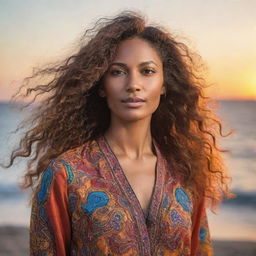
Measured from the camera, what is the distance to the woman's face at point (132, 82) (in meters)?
2.33

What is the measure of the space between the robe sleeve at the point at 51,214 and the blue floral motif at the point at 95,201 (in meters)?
0.08

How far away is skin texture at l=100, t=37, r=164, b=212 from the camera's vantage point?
2342 mm

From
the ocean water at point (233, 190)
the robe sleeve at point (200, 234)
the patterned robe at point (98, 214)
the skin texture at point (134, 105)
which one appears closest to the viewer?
the patterned robe at point (98, 214)

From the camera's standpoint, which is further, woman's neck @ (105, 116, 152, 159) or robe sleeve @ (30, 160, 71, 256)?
woman's neck @ (105, 116, 152, 159)

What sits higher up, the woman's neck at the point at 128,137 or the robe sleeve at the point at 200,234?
the woman's neck at the point at 128,137

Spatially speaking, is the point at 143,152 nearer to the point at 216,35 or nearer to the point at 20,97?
the point at 20,97

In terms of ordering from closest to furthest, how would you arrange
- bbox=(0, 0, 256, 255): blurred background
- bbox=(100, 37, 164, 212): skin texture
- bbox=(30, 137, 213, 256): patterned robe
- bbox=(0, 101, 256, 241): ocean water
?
bbox=(30, 137, 213, 256): patterned robe, bbox=(100, 37, 164, 212): skin texture, bbox=(0, 0, 256, 255): blurred background, bbox=(0, 101, 256, 241): ocean water

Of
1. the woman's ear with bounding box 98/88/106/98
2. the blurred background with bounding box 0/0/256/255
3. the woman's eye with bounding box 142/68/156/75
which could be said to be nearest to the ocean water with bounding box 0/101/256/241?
the blurred background with bounding box 0/0/256/255

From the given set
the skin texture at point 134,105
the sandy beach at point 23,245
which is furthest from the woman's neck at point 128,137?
the sandy beach at point 23,245

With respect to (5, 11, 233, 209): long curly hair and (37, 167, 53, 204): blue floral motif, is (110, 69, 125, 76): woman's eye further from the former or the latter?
(37, 167, 53, 204): blue floral motif

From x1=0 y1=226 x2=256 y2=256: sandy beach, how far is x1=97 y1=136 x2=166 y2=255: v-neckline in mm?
2902

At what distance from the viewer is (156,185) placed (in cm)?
238

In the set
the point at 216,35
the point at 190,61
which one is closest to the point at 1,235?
the point at 216,35

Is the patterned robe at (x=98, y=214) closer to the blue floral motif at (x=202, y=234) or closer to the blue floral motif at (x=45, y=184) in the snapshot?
the blue floral motif at (x=45, y=184)
